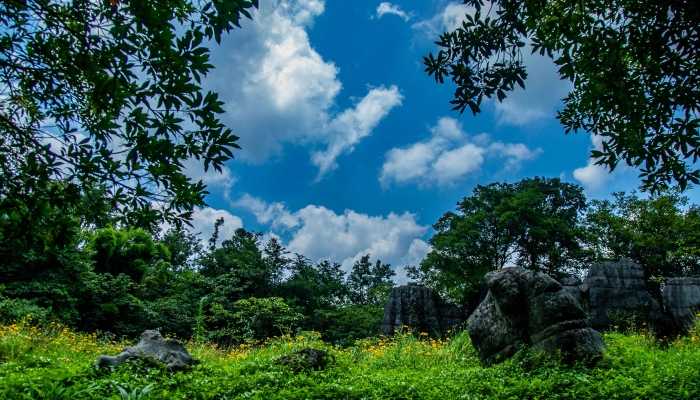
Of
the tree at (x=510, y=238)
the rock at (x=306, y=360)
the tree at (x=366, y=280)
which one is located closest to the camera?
the rock at (x=306, y=360)

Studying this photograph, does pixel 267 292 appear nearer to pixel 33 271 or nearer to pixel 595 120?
pixel 33 271

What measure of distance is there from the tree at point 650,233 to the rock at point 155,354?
26.7 meters

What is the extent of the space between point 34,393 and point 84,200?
2798 millimetres

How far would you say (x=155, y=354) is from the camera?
23.1 ft

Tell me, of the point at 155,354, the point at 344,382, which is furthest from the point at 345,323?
the point at 344,382

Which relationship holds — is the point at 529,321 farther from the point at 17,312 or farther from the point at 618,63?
the point at 17,312

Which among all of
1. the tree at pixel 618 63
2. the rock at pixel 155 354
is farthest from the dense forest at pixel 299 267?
the tree at pixel 618 63

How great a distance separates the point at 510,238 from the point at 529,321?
852 inches

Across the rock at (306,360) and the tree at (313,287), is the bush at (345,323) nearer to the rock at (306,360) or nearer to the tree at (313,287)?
the tree at (313,287)

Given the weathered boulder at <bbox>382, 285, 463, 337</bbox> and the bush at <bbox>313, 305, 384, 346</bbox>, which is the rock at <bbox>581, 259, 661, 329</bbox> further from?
the bush at <bbox>313, 305, 384, 346</bbox>

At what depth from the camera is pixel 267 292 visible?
30109 millimetres

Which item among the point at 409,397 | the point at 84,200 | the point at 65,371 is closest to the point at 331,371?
the point at 409,397

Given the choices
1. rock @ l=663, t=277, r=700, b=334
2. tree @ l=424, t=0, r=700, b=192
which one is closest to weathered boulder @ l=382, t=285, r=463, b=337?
rock @ l=663, t=277, r=700, b=334

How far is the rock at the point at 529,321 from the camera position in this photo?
7582 millimetres
